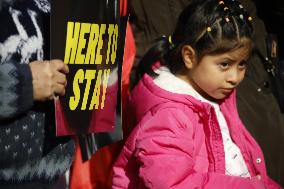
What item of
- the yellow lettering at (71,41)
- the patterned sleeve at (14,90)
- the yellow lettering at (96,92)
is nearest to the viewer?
the patterned sleeve at (14,90)

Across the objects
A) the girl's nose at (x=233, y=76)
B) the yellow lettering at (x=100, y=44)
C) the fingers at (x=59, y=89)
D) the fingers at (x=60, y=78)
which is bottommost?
the girl's nose at (x=233, y=76)

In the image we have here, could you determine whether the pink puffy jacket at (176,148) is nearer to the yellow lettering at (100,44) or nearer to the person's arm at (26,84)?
the yellow lettering at (100,44)

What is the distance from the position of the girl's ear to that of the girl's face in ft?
0.04

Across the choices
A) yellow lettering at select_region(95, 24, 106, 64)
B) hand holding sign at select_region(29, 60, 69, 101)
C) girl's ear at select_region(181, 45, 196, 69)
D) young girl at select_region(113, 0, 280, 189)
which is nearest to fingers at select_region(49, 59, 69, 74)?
hand holding sign at select_region(29, 60, 69, 101)

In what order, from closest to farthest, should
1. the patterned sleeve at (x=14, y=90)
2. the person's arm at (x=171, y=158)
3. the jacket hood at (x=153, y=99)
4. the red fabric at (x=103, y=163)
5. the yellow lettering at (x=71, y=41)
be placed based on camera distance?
the patterned sleeve at (x=14, y=90)
the yellow lettering at (x=71, y=41)
the person's arm at (x=171, y=158)
the jacket hood at (x=153, y=99)
the red fabric at (x=103, y=163)

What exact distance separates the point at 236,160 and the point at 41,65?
848 mm

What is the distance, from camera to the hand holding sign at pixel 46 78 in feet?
3.67

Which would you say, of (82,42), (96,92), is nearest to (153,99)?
→ (96,92)

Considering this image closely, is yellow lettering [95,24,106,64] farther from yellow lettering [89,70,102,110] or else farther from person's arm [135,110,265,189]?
person's arm [135,110,265,189]

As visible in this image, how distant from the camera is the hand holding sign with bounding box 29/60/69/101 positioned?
1118 mm

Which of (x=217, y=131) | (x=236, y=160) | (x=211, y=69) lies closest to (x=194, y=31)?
(x=211, y=69)

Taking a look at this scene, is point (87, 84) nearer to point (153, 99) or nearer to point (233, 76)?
point (153, 99)

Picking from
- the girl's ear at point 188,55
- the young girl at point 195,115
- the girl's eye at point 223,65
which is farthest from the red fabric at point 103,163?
the girl's eye at point 223,65

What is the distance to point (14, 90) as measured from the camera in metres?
1.08
